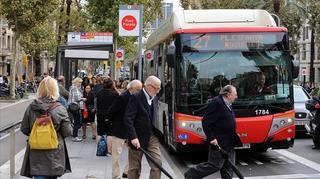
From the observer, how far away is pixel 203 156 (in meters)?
13.7

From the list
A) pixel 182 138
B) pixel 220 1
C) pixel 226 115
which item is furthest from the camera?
pixel 220 1

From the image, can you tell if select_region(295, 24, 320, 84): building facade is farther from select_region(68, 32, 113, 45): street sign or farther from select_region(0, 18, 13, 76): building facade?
select_region(68, 32, 113, 45): street sign

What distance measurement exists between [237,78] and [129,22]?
9.66 ft

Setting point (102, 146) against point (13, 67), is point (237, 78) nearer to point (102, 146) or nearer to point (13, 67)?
point (102, 146)

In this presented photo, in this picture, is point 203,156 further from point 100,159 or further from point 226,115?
point 226,115

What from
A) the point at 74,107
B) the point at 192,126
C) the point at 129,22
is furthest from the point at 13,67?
the point at 192,126

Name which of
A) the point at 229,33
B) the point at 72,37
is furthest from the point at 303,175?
the point at 72,37

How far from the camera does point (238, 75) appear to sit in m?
11.8

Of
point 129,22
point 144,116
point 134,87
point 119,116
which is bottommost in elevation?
point 119,116

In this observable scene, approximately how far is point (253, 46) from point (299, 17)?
37.7 meters

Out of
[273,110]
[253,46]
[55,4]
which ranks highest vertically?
[55,4]

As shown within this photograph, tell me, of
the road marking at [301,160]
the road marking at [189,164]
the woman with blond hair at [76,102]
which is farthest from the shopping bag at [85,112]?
the road marking at [301,160]

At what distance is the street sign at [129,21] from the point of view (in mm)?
13141

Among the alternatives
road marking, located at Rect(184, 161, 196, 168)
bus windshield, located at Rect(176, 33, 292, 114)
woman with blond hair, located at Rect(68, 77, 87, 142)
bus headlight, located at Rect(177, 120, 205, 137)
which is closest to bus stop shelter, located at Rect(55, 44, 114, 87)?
woman with blond hair, located at Rect(68, 77, 87, 142)
